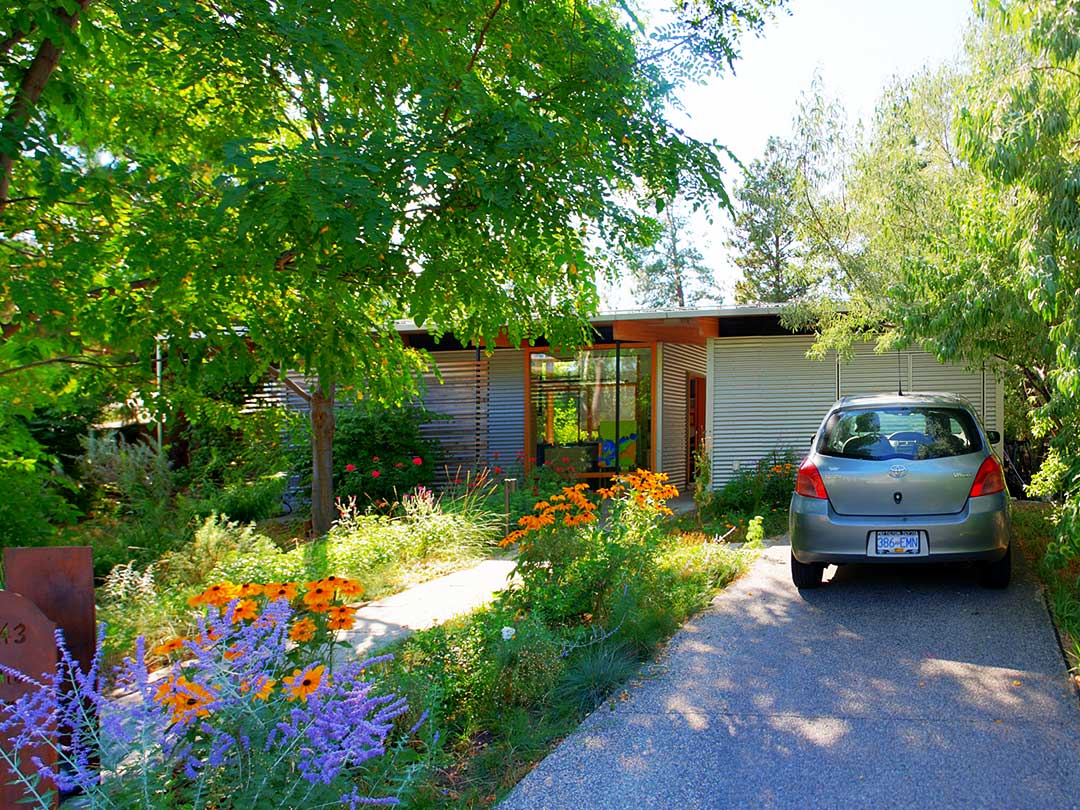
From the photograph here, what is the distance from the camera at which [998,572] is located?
639 cm

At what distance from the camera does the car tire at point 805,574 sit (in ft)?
22.1

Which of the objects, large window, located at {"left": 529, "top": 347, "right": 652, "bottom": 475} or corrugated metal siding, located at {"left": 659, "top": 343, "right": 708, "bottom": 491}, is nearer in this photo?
large window, located at {"left": 529, "top": 347, "right": 652, "bottom": 475}

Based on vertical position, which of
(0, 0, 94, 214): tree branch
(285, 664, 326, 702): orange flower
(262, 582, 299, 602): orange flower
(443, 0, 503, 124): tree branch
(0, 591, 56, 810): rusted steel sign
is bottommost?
(285, 664, 326, 702): orange flower

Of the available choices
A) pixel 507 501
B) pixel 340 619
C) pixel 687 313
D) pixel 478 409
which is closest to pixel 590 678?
pixel 340 619

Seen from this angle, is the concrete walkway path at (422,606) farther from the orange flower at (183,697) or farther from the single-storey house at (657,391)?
the single-storey house at (657,391)

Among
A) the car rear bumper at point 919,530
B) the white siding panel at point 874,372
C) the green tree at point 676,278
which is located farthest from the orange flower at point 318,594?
the green tree at point 676,278

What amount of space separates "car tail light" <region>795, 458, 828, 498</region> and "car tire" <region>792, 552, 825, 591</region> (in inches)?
23.6

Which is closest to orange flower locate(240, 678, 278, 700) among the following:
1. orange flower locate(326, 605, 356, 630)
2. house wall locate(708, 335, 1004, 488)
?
orange flower locate(326, 605, 356, 630)

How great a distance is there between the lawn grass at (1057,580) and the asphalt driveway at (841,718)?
10 centimetres

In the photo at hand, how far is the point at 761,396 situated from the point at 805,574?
6472 mm

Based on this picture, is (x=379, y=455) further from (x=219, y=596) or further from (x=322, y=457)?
(x=219, y=596)

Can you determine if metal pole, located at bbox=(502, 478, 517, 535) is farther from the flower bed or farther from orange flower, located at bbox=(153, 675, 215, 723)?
orange flower, located at bbox=(153, 675, 215, 723)

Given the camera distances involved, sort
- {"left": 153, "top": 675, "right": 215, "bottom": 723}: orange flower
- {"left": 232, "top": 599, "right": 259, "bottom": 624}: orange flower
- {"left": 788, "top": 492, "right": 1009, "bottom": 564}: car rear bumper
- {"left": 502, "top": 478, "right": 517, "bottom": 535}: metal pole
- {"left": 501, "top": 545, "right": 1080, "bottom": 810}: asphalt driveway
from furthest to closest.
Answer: {"left": 502, "top": 478, "right": 517, "bottom": 535}: metal pole, {"left": 788, "top": 492, "right": 1009, "bottom": 564}: car rear bumper, {"left": 501, "top": 545, "right": 1080, "bottom": 810}: asphalt driveway, {"left": 232, "top": 599, "right": 259, "bottom": 624}: orange flower, {"left": 153, "top": 675, "right": 215, "bottom": 723}: orange flower

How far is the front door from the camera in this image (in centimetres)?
1627
